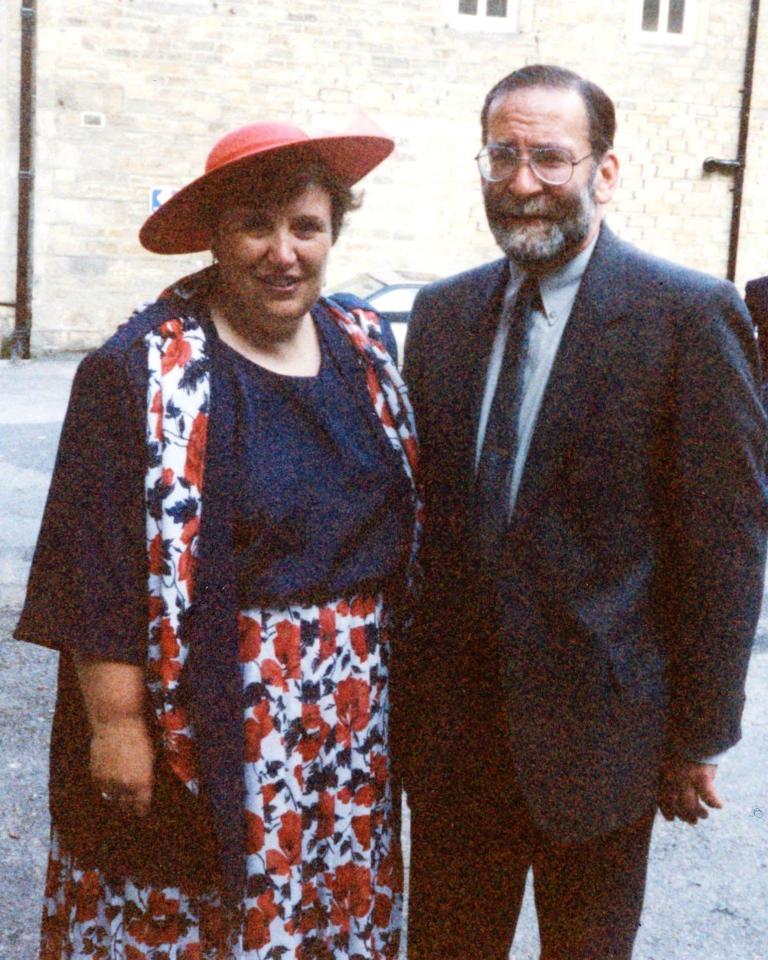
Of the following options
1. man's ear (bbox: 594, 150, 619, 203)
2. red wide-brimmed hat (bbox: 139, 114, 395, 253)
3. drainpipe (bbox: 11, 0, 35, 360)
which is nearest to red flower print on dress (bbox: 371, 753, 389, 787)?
red wide-brimmed hat (bbox: 139, 114, 395, 253)

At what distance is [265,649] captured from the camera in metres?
2.02

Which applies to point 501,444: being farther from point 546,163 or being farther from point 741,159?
point 741,159

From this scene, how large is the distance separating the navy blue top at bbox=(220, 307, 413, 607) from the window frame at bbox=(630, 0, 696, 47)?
14505mm

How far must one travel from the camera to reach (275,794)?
6.75 feet

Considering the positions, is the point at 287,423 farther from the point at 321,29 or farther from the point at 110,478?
the point at 321,29

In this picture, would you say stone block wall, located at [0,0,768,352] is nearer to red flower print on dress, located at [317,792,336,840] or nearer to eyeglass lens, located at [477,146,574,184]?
eyeglass lens, located at [477,146,574,184]

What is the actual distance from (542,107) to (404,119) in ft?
43.5

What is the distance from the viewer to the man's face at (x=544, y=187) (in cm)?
210

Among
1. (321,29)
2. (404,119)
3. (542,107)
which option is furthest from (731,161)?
(542,107)

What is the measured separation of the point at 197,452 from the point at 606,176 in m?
0.92

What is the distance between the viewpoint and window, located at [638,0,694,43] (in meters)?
15.2

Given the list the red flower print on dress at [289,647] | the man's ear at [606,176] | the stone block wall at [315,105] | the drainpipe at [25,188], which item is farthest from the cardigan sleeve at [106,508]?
the drainpipe at [25,188]

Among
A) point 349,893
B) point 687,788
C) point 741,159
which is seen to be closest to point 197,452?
point 349,893

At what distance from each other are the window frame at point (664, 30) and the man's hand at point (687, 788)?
14656 millimetres
